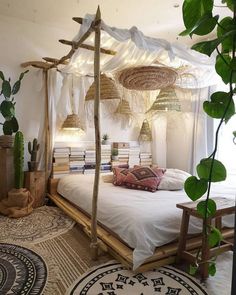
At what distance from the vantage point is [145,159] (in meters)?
4.49

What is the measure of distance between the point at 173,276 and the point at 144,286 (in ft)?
0.90

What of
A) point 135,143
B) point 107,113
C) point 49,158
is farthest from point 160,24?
point 49,158

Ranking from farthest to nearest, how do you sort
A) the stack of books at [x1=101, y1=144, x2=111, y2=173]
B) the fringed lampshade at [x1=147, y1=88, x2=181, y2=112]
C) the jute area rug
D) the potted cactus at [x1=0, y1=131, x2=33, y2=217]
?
the stack of books at [x1=101, y1=144, x2=111, y2=173] → the potted cactus at [x1=0, y1=131, x2=33, y2=217] → the fringed lampshade at [x1=147, y1=88, x2=181, y2=112] → the jute area rug

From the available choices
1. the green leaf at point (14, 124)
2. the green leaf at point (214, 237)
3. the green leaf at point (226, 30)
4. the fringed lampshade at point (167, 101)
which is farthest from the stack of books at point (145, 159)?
the green leaf at point (226, 30)

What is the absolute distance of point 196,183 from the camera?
0.55m

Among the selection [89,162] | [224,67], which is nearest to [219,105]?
[224,67]

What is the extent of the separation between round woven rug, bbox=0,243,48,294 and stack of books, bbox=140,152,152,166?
2610 mm

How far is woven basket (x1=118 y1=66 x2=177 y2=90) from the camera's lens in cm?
256

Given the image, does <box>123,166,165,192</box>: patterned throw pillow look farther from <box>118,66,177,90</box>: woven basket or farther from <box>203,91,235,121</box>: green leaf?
<box>203,91,235,121</box>: green leaf

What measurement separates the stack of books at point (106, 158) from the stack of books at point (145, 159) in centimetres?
65

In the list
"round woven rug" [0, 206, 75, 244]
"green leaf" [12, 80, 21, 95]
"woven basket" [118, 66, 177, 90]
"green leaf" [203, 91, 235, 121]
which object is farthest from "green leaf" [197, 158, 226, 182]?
"green leaf" [12, 80, 21, 95]

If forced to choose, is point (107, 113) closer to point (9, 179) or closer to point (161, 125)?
point (161, 125)

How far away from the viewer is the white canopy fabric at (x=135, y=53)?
2184 mm

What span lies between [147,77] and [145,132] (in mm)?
1849
